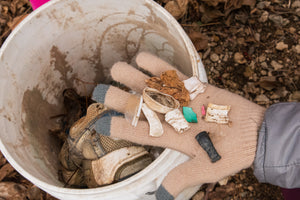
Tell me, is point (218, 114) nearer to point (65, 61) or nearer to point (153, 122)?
point (153, 122)

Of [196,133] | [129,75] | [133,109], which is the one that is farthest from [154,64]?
[196,133]

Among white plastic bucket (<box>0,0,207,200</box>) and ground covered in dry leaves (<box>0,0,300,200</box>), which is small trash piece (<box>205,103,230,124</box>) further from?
Answer: ground covered in dry leaves (<box>0,0,300,200</box>)

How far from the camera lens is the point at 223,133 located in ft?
3.03

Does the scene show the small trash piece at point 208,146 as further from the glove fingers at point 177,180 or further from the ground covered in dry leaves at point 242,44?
the ground covered in dry leaves at point 242,44

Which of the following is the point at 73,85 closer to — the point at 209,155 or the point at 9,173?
the point at 9,173

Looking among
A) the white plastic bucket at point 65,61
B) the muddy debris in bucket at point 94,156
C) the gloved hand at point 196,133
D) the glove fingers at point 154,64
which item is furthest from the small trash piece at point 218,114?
the muddy debris in bucket at point 94,156

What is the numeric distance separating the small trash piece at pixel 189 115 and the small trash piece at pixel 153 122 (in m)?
0.10

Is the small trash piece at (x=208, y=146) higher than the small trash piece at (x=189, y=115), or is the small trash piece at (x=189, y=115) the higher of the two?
the small trash piece at (x=189, y=115)

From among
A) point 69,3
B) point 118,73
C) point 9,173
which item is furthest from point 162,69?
point 9,173

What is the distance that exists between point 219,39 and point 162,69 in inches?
27.6

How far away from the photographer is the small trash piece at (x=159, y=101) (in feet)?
3.06

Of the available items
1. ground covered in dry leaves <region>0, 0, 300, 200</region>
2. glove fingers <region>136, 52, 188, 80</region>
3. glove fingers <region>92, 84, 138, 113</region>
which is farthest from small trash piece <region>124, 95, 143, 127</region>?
ground covered in dry leaves <region>0, 0, 300, 200</region>

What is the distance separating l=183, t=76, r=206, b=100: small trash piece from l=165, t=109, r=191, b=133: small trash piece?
0.32 ft

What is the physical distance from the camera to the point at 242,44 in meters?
1.56
